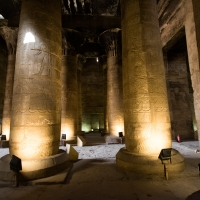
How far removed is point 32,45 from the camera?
4.30 metres

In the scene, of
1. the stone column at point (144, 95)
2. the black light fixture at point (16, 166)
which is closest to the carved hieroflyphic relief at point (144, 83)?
the stone column at point (144, 95)

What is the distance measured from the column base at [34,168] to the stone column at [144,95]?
191cm

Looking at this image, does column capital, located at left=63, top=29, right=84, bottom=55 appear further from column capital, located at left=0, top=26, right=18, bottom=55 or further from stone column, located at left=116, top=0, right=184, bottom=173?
stone column, located at left=116, top=0, right=184, bottom=173

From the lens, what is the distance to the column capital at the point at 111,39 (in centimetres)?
1026

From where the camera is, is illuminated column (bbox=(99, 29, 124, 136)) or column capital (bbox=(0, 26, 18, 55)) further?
illuminated column (bbox=(99, 29, 124, 136))

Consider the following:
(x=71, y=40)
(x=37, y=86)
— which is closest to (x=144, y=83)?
(x=37, y=86)

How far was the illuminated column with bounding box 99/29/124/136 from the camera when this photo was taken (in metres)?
10.2

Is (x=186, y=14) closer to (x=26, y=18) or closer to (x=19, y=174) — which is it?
(x=26, y=18)

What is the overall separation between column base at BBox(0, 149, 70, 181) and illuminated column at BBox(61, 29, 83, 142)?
18.6 feet

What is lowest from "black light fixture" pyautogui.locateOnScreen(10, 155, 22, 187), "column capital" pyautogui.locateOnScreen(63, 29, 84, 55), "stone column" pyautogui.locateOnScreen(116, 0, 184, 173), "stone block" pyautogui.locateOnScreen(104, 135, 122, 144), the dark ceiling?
"stone block" pyautogui.locateOnScreen(104, 135, 122, 144)

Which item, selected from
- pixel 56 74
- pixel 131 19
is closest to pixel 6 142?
pixel 56 74

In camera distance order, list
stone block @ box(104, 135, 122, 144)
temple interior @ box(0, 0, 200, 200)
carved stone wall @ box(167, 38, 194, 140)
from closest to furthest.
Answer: temple interior @ box(0, 0, 200, 200) → stone block @ box(104, 135, 122, 144) → carved stone wall @ box(167, 38, 194, 140)

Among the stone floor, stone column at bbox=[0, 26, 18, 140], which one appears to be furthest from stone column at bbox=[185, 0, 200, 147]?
stone column at bbox=[0, 26, 18, 140]

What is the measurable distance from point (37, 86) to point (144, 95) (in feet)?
10.6
